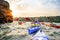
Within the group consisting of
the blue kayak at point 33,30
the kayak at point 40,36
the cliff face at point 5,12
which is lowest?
the kayak at point 40,36

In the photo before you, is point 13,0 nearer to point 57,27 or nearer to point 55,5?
point 55,5

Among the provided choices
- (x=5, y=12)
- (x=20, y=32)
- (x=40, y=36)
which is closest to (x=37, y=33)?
(x=40, y=36)

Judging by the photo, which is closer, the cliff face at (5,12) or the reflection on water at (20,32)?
the reflection on water at (20,32)

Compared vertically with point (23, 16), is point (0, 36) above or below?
below

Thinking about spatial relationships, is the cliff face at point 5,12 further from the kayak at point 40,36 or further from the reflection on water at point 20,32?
the kayak at point 40,36

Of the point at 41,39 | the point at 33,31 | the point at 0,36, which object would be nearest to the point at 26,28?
the point at 33,31

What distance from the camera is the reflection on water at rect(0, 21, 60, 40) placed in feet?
6.89

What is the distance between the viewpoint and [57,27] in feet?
7.09

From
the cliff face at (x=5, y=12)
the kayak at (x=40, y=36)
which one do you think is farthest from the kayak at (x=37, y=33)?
the cliff face at (x=5, y=12)

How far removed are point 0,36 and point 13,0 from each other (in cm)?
69

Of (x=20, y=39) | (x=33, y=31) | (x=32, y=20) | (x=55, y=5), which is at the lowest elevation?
(x=20, y=39)

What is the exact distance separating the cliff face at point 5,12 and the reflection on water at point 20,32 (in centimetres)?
10

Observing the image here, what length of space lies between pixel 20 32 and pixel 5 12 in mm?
471

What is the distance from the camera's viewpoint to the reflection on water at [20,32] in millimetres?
2102
